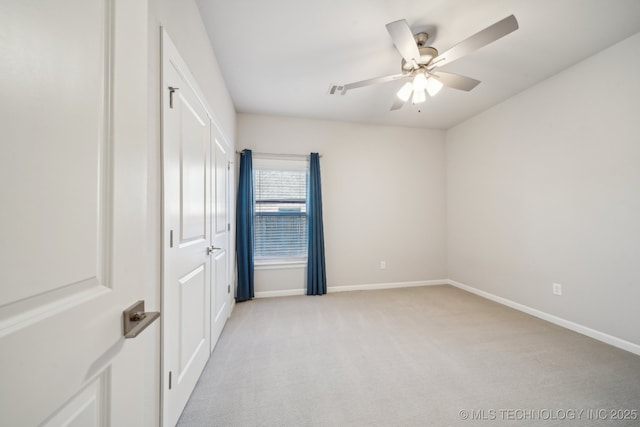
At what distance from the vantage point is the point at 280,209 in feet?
11.8

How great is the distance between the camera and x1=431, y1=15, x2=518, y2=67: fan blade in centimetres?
137

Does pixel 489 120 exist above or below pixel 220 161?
above

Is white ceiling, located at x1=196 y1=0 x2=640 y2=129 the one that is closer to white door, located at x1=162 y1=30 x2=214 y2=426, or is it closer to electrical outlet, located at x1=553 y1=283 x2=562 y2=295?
white door, located at x1=162 y1=30 x2=214 y2=426

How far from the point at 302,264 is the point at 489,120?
3.46 m

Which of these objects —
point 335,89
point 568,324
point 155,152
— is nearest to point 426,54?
point 335,89

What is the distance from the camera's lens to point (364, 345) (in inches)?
85.9

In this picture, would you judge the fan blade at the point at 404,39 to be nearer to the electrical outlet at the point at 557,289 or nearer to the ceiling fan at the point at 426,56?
the ceiling fan at the point at 426,56

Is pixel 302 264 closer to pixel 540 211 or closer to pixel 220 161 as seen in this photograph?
pixel 220 161

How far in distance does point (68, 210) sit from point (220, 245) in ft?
6.80

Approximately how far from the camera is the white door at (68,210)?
33cm

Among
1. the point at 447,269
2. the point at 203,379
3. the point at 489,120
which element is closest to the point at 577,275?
the point at 447,269

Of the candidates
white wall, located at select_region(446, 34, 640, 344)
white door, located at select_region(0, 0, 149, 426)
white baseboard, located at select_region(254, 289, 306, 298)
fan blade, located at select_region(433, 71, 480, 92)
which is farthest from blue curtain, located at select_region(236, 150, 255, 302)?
white wall, located at select_region(446, 34, 640, 344)

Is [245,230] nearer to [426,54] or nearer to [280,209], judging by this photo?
[280,209]

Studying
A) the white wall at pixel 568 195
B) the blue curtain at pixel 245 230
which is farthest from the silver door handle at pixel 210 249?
the white wall at pixel 568 195
